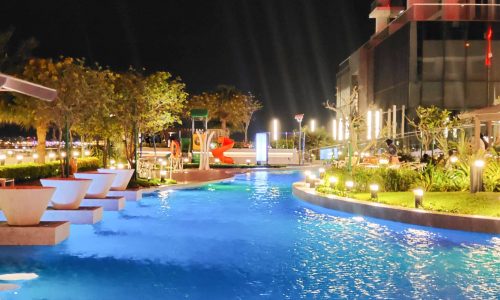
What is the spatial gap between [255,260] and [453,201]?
6.42 meters

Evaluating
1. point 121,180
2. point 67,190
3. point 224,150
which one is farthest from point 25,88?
point 224,150

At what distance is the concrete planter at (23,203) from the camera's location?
890cm

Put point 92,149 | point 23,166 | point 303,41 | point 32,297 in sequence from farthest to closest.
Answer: point 303,41 < point 92,149 < point 23,166 < point 32,297

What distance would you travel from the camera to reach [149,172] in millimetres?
20297

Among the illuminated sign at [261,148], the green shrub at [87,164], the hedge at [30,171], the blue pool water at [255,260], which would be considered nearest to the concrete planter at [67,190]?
the blue pool water at [255,260]

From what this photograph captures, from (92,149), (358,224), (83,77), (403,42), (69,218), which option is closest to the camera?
(69,218)

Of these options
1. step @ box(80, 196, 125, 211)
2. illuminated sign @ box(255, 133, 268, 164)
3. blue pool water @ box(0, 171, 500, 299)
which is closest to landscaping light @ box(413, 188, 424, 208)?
blue pool water @ box(0, 171, 500, 299)

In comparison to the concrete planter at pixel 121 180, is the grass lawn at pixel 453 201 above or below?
below

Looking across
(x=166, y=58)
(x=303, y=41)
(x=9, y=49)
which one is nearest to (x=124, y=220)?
(x=9, y=49)

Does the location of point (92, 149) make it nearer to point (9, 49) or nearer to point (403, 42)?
point (9, 49)

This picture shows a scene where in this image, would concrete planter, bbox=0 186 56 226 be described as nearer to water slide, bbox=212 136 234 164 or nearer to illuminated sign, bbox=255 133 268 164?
illuminated sign, bbox=255 133 268 164

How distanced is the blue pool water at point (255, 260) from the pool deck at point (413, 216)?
276mm

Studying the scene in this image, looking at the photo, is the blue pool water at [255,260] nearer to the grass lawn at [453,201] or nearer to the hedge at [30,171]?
the grass lawn at [453,201]

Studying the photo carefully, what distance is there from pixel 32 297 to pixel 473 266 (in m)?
5.60
